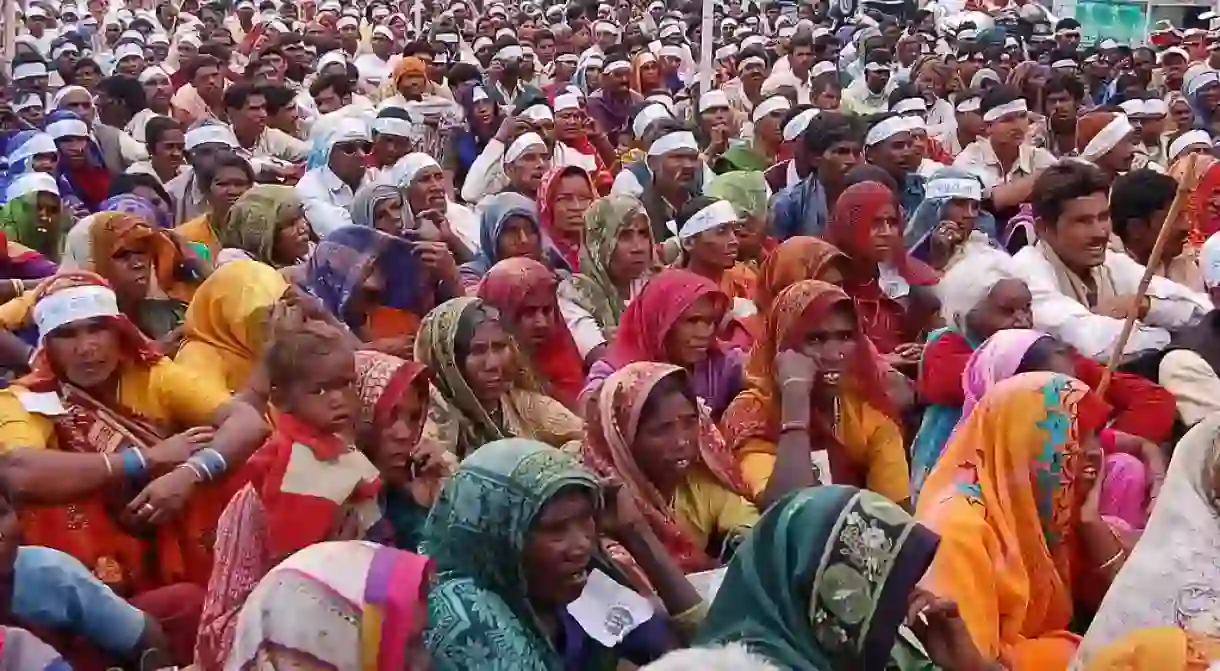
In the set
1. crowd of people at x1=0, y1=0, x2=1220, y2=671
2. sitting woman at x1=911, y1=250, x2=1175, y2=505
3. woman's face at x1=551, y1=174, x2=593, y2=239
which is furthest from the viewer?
woman's face at x1=551, y1=174, x2=593, y2=239

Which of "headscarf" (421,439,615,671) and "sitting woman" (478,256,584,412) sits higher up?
"headscarf" (421,439,615,671)

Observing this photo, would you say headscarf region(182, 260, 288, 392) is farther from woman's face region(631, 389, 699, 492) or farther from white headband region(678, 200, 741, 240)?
white headband region(678, 200, 741, 240)

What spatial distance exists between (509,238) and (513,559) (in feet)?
9.03

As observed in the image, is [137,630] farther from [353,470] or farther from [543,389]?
[543,389]

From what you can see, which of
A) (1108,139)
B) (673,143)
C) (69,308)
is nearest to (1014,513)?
(69,308)

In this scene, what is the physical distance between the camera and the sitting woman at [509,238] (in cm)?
493

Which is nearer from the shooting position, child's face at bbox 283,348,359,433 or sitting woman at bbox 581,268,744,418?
child's face at bbox 283,348,359,433

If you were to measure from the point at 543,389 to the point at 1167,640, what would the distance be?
2144 mm

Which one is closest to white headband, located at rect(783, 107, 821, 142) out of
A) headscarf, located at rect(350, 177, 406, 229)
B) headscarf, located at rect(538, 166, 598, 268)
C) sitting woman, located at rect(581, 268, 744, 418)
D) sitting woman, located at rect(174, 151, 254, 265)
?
headscarf, located at rect(538, 166, 598, 268)

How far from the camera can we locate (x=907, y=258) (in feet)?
15.4

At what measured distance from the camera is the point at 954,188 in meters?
5.20

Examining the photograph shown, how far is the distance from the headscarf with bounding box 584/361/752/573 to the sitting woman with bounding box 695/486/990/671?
32.2 inches

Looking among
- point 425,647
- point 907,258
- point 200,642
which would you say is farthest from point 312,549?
point 907,258

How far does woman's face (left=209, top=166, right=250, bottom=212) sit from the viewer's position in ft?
16.9
